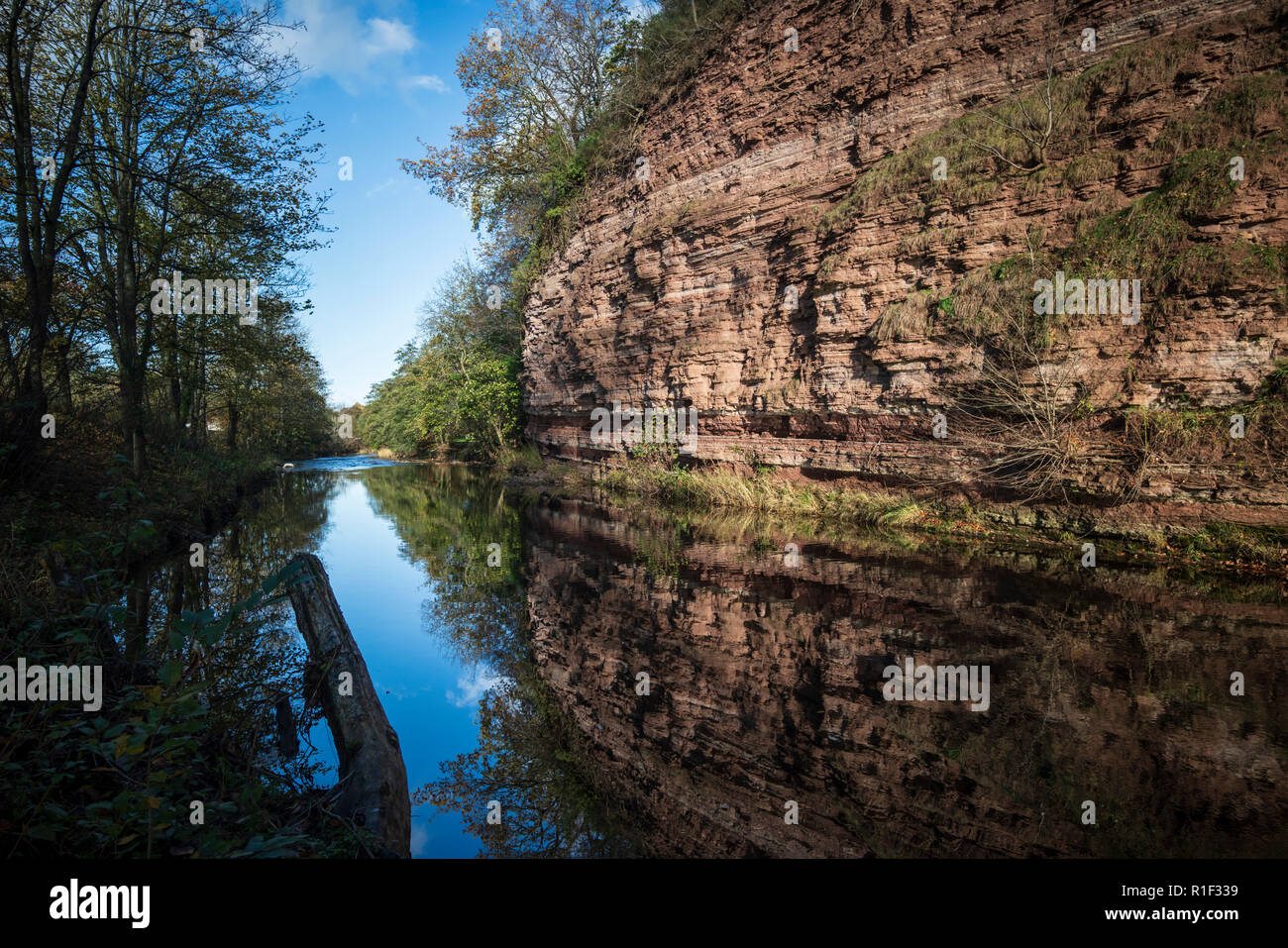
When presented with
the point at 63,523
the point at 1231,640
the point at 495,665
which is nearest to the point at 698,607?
the point at 495,665

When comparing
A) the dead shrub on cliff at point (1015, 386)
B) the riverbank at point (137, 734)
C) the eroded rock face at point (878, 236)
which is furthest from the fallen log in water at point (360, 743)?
the eroded rock face at point (878, 236)

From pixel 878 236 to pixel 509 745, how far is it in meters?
12.3

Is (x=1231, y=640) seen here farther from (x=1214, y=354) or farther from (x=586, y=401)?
(x=586, y=401)

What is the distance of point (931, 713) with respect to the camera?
3980 mm

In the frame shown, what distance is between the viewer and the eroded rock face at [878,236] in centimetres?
819

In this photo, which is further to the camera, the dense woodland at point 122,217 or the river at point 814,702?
the dense woodland at point 122,217

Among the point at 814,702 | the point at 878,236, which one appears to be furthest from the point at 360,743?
the point at 878,236

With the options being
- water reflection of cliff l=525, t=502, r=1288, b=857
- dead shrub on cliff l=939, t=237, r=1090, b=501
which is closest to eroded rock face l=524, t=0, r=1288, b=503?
dead shrub on cliff l=939, t=237, r=1090, b=501

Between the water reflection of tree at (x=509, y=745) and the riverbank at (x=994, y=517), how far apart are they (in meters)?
6.31

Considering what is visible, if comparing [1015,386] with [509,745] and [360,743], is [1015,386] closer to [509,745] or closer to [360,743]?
[509,745]

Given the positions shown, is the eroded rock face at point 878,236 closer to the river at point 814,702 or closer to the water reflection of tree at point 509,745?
the river at point 814,702

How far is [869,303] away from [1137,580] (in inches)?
287

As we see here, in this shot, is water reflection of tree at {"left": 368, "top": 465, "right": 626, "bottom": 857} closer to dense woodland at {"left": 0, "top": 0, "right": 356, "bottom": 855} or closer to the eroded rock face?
dense woodland at {"left": 0, "top": 0, "right": 356, "bottom": 855}

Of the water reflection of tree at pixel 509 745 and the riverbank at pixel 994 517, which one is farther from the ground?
the riverbank at pixel 994 517
